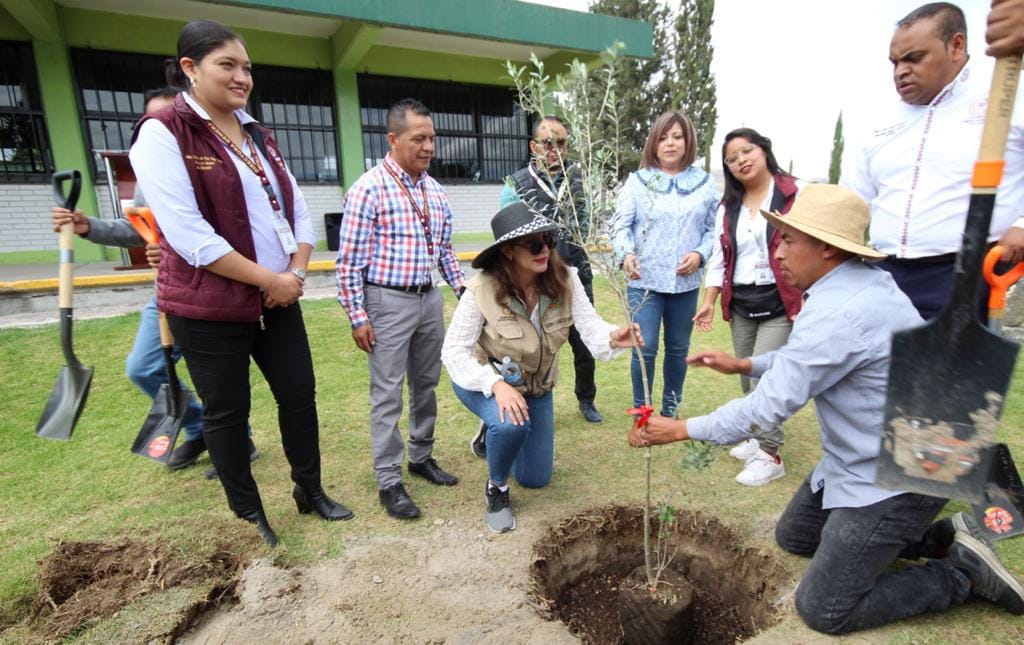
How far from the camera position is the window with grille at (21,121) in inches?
362

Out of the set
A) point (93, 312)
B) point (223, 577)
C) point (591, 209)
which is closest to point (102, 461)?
point (223, 577)

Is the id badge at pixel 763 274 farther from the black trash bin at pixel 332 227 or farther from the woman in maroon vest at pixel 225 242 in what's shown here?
the black trash bin at pixel 332 227

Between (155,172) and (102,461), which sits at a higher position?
(155,172)

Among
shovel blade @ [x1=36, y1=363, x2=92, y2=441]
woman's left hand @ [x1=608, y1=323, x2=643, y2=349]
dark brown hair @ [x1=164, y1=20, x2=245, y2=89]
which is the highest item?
dark brown hair @ [x1=164, y1=20, x2=245, y2=89]

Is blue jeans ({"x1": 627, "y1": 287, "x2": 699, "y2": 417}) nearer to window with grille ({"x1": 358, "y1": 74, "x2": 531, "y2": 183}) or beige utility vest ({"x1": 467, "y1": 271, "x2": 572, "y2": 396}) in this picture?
beige utility vest ({"x1": 467, "y1": 271, "x2": 572, "y2": 396})

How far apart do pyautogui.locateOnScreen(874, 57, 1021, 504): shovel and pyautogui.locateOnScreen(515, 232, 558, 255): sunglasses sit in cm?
153

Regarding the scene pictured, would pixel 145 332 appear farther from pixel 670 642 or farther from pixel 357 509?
pixel 670 642

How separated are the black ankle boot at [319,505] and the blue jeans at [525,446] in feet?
2.66

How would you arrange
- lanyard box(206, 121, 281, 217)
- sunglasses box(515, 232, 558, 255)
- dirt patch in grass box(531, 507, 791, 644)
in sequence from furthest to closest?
1. sunglasses box(515, 232, 558, 255)
2. dirt patch in grass box(531, 507, 791, 644)
3. lanyard box(206, 121, 281, 217)

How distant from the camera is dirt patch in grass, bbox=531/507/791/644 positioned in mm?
2529

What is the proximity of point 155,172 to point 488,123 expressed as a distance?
486 inches

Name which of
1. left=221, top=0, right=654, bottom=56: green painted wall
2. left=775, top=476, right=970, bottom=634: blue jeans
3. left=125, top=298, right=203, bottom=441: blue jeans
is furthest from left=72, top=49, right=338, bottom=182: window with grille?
left=775, top=476, right=970, bottom=634: blue jeans

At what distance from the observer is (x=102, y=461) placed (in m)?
3.63

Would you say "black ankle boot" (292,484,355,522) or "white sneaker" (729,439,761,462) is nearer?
"black ankle boot" (292,484,355,522)
